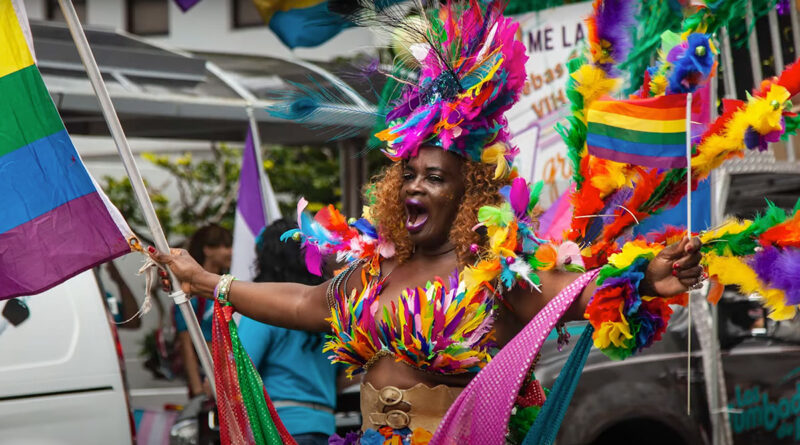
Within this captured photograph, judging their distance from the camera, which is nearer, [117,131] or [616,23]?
[616,23]

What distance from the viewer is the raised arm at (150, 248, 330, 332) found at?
12.1ft

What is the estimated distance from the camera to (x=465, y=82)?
3449 millimetres

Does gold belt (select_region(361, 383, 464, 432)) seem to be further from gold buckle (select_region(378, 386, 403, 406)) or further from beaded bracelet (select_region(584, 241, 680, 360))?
beaded bracelet (select_region(584, 241, 680, 360))

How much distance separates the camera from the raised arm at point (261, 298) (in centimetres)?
368

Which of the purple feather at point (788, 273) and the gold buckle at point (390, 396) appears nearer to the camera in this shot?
the purple feather at point (788, 273)

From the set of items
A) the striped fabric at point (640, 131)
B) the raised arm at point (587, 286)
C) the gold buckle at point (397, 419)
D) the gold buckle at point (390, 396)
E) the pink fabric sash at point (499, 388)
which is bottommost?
the gold buckle at point (397, 419)

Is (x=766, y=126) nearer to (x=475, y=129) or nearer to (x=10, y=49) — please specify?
(x=475, y=129)

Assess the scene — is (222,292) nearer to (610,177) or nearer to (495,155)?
(495,155)

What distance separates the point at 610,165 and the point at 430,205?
599 millimetres

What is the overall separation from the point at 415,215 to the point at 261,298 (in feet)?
2.12

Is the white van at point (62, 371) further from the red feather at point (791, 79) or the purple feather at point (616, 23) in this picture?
the red feather at point (791, 79)

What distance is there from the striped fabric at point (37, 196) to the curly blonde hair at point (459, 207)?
91 cm

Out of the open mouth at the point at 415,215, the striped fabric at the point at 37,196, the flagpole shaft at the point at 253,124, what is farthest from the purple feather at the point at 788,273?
the flagpole shaft at the point at 253,124

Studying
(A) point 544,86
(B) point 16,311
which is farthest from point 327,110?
(A) point 544,86
